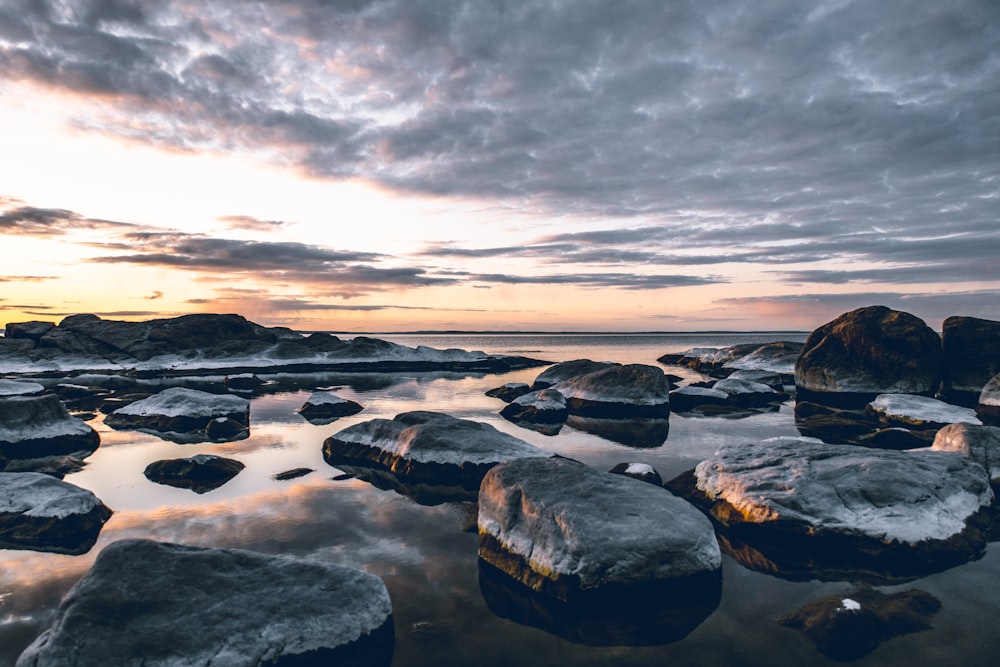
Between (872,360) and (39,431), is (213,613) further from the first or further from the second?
(872,360)

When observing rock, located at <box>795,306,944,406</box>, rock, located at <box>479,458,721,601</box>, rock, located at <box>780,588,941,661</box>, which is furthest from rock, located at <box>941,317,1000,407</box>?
rock, located at <box>479,458,721,601</box>

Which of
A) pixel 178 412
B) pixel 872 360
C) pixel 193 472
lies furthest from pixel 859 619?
pixel 872 360

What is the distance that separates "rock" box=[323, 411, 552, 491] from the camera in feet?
42.8

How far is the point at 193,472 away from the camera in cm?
1310

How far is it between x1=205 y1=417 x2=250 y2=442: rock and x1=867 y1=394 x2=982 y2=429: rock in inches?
946

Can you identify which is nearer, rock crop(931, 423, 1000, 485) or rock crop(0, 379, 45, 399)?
rock crop(931, 423, 1000, 485)

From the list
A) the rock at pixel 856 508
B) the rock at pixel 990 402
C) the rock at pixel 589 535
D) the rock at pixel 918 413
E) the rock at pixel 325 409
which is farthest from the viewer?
the rock at pixel 325 409

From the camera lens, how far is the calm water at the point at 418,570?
6094 mm

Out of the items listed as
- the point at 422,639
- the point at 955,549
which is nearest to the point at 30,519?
the point at 422,639

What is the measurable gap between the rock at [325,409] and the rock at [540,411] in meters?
7.07

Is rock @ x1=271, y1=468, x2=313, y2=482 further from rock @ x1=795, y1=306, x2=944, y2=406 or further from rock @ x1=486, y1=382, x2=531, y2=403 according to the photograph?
rock @ x1=795, y1=306, x2=944, y2=406

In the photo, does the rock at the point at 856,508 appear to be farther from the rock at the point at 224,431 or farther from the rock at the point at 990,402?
the rock at the point at 990,402

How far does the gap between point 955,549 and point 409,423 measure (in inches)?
472

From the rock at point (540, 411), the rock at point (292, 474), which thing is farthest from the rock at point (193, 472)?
the rock at point (540, 411)
